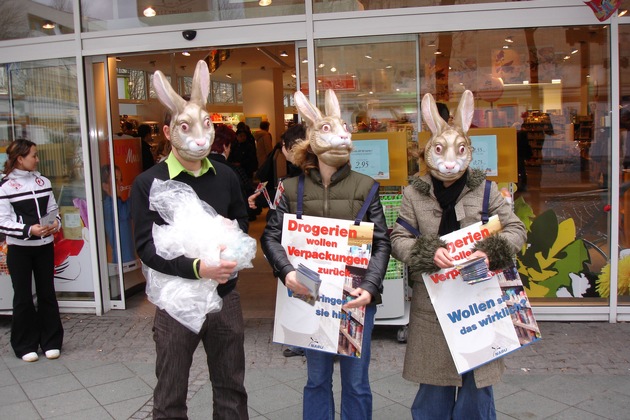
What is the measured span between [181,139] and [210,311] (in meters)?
0.90

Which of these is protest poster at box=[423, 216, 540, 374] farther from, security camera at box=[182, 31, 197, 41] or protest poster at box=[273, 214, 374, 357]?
security camera at box=[182, 31, 197, 41]

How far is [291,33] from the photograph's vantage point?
19.8 ft

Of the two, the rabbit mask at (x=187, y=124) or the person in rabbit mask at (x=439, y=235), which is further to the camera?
the person in rabbit mask at (x=439, y=235)

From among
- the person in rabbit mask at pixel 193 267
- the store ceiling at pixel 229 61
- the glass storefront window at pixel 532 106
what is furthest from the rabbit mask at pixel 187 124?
the store ceiling at pixel 229 61

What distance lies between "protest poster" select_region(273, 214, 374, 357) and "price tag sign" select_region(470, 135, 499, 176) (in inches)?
115

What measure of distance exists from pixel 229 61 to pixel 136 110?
3321 millimetres

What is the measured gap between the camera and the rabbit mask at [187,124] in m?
3.16

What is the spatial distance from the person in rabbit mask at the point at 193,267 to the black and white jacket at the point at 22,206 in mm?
2809

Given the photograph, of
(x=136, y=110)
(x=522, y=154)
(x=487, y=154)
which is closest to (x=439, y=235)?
(x=487, y=154)

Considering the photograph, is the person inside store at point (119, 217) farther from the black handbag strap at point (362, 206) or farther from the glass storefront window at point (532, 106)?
the black handbag strap at point (362, 206)

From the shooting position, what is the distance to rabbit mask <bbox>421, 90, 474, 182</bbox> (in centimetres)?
331

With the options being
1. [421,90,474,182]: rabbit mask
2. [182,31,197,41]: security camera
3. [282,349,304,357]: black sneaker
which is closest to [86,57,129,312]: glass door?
[182,31,197,41]: security camera

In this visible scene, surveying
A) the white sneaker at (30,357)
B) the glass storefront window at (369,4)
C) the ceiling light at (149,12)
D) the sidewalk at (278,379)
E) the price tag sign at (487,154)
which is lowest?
the sidewalk at (278,379)

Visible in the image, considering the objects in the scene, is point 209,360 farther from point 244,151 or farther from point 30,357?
point 244,151
